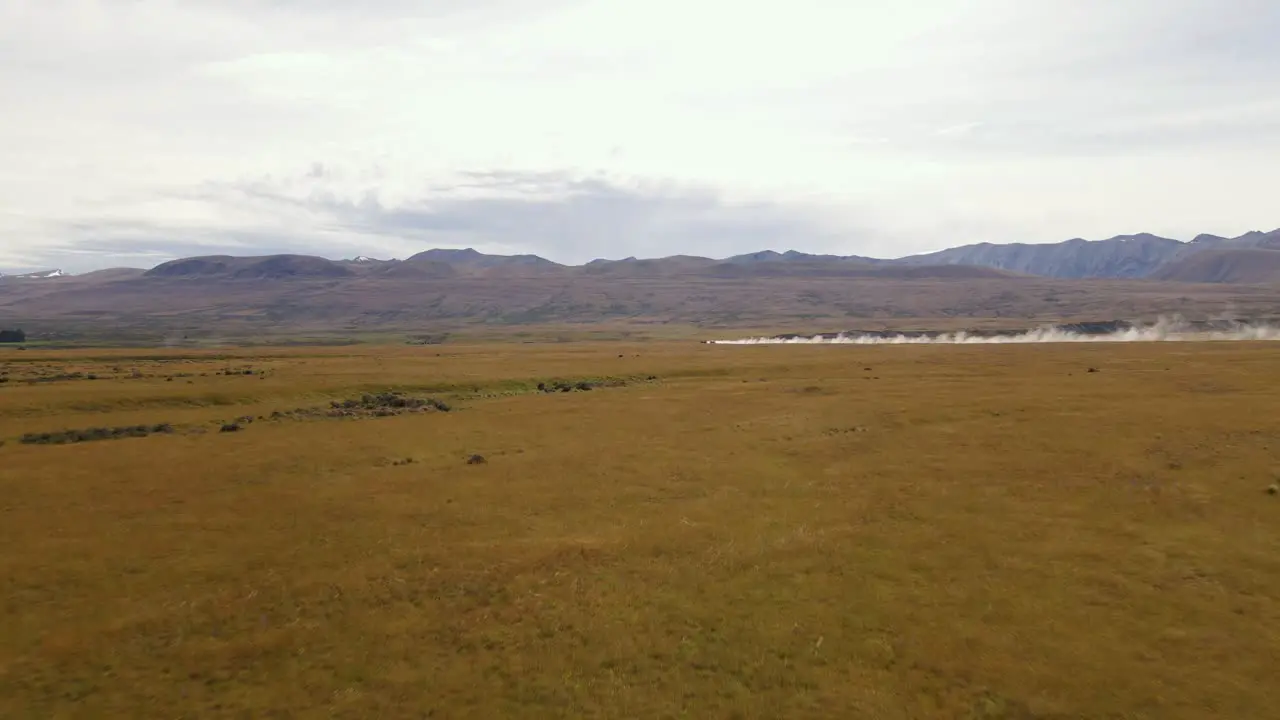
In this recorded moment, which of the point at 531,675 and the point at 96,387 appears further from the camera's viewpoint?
the point at 96,387

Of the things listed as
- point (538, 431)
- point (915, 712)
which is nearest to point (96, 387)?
point (538, 431)

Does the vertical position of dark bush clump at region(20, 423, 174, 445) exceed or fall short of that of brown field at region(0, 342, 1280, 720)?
it exceeds it

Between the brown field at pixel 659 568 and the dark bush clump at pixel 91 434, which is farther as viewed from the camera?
the dark bush clump at pixel 91 434

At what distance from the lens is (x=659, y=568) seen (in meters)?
23.9

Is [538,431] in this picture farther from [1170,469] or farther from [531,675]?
[1170,469]

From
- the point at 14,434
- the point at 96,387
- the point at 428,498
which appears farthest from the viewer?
the point at 96,387

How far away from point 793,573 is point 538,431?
91.1 ft

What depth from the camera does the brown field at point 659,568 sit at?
673 inches

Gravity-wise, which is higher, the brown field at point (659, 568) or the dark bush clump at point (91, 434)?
the dark bush clump at point (91, 434)

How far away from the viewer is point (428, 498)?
32.7m

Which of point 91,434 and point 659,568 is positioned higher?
point 91,434

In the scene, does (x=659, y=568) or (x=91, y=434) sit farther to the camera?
(x=91, y=434)

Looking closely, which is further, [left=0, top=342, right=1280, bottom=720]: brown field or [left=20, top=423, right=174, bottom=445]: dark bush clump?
[left=20, top=423, right=174, bottom=445]: dark bush clump

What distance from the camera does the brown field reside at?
1709 centimetres
